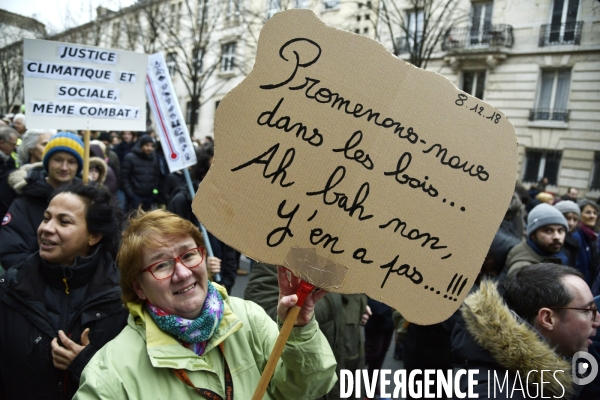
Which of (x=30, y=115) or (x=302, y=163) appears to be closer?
(x=302, y=163)

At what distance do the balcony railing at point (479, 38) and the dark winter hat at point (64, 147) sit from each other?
1549 centimetres

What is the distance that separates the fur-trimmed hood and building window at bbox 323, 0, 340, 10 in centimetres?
1913

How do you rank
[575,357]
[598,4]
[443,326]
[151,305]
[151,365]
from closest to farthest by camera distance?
[151,365] < [151,305] < [575,357] < [443,326] < [598,4]

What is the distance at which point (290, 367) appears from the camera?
5.33ft

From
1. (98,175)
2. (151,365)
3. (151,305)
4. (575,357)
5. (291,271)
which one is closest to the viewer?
(291,271)

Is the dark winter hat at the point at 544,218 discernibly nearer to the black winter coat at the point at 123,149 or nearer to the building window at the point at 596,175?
the black winter coat at the point at 123,149

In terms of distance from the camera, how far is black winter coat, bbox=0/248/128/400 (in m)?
1.97

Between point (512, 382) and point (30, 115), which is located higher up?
point (30, 115)

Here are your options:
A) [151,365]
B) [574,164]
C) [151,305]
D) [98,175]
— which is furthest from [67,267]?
[574,164]

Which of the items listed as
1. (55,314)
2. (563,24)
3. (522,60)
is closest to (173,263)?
(55,314)

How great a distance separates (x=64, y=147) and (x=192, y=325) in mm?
2498

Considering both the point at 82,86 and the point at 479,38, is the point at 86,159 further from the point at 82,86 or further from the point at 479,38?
the point at 479,38

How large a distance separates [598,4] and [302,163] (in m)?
9.13

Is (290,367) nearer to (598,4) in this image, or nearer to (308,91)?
(308,91)
